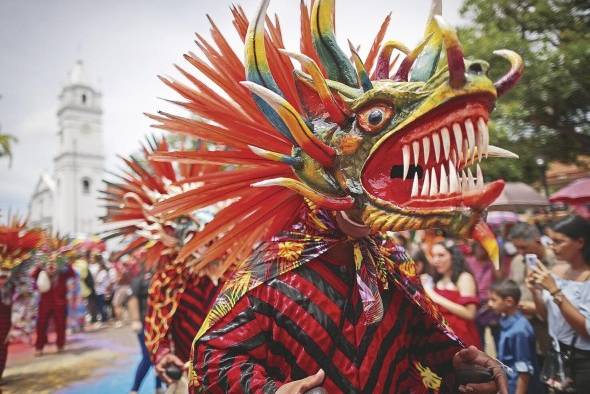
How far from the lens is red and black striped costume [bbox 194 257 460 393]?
56.7 inches

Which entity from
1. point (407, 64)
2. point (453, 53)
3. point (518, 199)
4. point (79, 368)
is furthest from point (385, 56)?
point (518, 199)

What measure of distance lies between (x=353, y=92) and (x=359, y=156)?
0.73ft

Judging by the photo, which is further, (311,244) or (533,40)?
(533,40)

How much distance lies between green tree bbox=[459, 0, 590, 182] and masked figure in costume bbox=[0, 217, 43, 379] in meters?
9.48

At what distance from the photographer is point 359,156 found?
56.8 inches

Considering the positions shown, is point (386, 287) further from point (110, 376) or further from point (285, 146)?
point (110, 376)

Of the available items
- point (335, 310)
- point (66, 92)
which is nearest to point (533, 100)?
point (335, 310)

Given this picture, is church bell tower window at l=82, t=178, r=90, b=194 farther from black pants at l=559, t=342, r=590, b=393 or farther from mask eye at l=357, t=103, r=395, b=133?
mask eye at l=357, t=103, r=395, b=133

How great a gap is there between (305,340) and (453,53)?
37.4 inches

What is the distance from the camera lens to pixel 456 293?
3.61m

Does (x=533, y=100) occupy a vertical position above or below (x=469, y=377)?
above

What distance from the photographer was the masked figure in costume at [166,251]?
347 centimetres

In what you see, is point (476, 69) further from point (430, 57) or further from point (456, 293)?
point (456, 293)

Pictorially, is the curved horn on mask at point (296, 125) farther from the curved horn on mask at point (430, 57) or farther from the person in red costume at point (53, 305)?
the person in red costume at point (53, 305)
